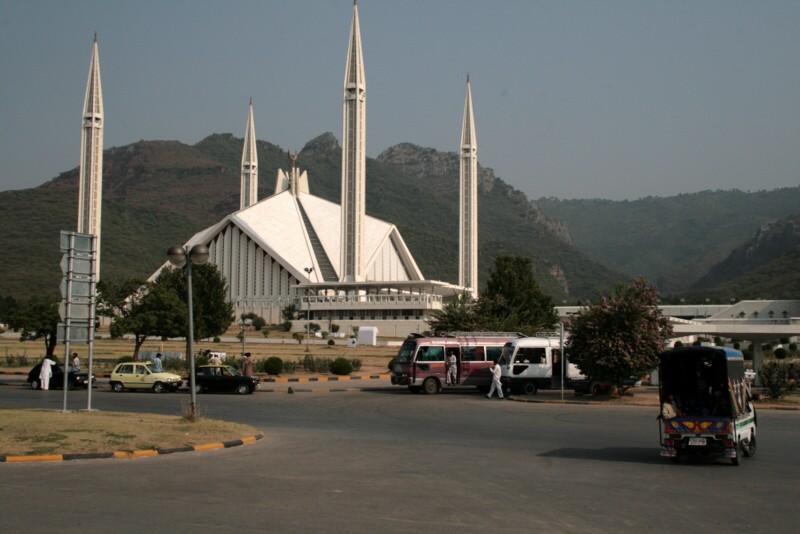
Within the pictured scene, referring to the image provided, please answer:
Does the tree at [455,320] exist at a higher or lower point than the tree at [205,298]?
lower

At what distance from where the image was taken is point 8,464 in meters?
11.0

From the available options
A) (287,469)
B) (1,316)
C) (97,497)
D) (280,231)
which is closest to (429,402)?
(287,469)

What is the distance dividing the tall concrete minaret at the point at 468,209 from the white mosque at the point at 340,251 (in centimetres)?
9

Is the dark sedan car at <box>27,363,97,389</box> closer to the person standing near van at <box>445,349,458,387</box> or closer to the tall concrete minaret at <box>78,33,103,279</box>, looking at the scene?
the person standing near van at <box>445,349,458,387</box>

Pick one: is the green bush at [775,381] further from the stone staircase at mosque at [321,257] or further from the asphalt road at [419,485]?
the stone staircase at mosque at [321,257]

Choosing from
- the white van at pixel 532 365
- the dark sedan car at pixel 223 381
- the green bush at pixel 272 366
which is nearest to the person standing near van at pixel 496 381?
the white van at pixel 532 365

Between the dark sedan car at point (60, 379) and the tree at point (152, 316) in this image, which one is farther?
the tree at point (152, 316)

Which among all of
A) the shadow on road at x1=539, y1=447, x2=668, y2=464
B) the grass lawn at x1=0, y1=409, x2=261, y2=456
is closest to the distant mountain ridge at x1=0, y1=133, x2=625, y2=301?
the grass lawn at x1=0, y1=409, x2=261, y2=456

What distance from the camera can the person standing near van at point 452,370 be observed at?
86.3 feet

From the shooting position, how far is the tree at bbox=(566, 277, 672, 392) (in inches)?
912

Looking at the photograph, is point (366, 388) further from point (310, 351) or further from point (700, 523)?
point (700, 523)

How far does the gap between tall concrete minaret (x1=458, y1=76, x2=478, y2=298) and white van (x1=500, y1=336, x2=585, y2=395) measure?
180 ft

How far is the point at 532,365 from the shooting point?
83.9ft

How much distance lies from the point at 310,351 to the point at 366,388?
16.9m
